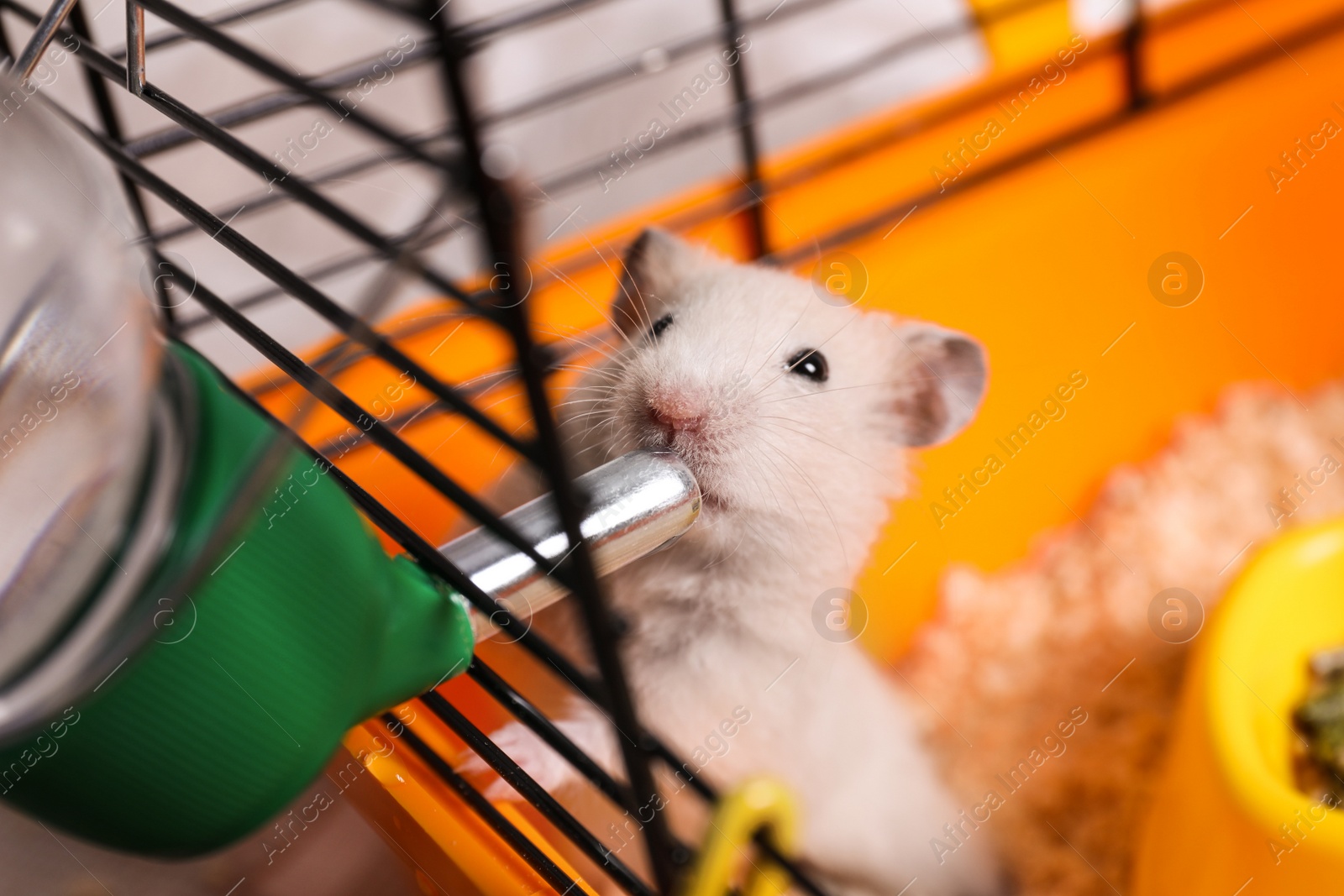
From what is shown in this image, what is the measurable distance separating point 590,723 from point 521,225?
0.61 m

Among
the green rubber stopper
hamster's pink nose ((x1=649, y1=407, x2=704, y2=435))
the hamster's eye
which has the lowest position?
the green rubber stopper

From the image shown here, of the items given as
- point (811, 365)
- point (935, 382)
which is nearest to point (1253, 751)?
point (935, 382)

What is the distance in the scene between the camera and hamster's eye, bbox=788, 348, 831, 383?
786 millimetres

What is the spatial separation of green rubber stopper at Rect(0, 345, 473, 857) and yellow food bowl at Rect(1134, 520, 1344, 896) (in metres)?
0.76

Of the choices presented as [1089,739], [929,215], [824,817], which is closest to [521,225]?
[824,817]

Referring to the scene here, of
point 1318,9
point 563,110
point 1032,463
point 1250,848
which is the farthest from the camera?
point 563,110

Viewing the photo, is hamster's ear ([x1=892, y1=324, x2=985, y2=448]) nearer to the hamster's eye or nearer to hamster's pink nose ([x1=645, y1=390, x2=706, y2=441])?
the hamster's eye

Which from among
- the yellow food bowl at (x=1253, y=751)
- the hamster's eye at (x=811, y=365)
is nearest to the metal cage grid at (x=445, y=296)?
the hamster's eye at (x=811, y=365)

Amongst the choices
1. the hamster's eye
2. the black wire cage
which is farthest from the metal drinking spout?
the hamster's eye

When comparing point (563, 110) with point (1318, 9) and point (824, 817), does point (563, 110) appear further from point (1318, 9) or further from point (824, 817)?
point (824, 817)

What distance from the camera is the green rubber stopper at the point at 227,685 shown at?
0.41 meters

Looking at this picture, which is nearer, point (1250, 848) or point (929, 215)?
point (1250, 848)

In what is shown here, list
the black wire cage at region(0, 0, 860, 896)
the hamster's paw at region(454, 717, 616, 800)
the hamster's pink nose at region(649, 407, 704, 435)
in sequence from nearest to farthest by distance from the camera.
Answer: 1. the black wire cage at region(0, 0, 860, 896)
2. the hamster's pink nose at region(649, 407, 704, 435)
3. the hamster's paw at region(454, 717, 616, 800)

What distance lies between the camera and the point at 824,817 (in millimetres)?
976
